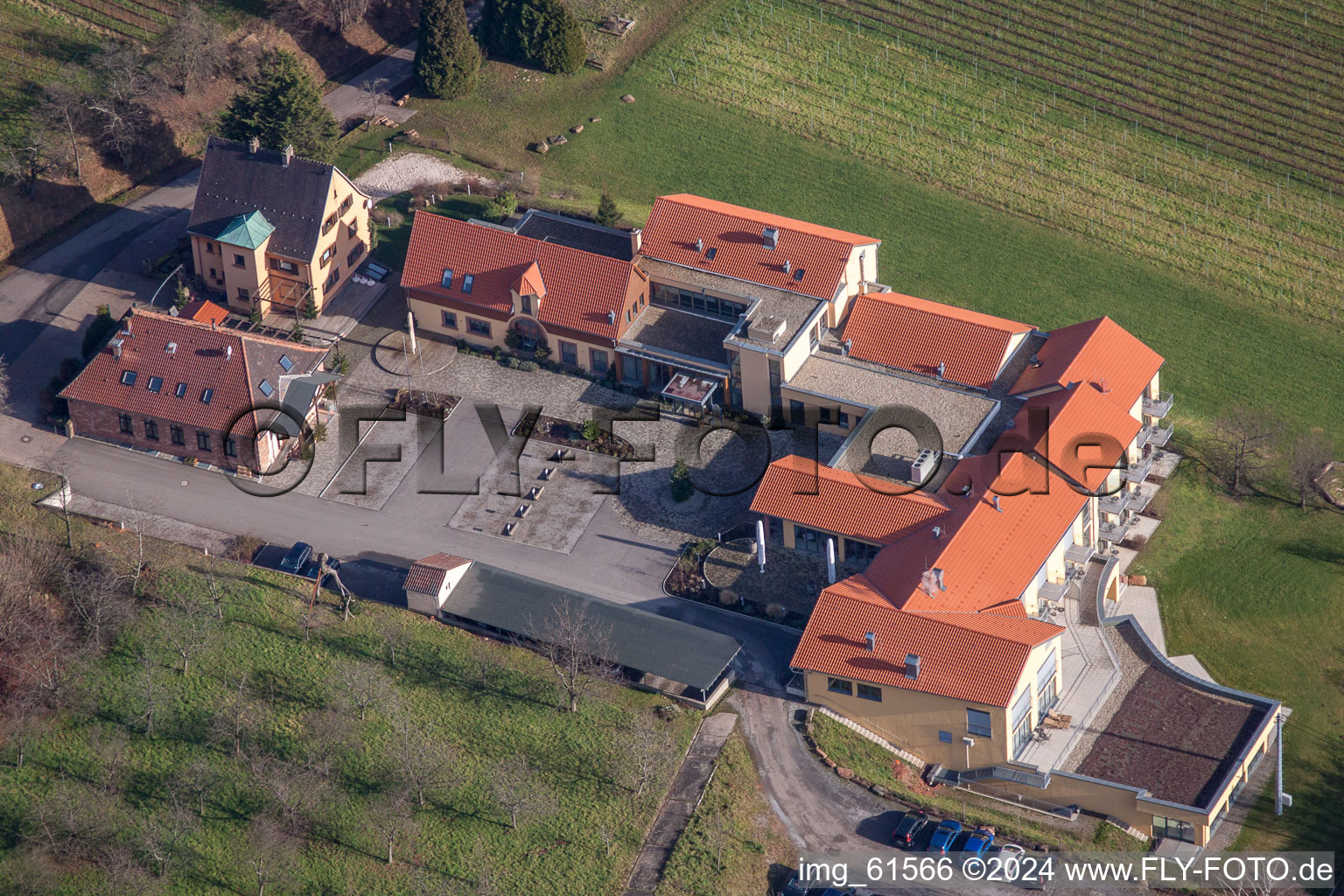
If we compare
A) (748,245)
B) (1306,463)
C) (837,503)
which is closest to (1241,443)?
(1306,463)

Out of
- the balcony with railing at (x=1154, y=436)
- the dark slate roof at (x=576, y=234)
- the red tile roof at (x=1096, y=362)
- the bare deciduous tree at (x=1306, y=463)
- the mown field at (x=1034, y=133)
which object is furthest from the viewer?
the mown field at (x=1034, y=133)

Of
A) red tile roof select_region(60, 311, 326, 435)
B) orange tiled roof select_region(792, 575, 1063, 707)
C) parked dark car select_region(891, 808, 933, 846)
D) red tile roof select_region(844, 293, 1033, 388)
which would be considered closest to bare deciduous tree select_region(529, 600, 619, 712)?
orange tiled roof select_region(792, 575, 1063, 707)

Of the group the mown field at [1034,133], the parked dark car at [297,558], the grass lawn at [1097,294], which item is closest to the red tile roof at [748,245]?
the grass lawn at [1097,294]

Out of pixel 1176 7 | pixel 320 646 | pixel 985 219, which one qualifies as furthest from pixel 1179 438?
A: pixel 320 646

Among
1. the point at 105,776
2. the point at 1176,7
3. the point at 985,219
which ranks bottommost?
the point at 105,776

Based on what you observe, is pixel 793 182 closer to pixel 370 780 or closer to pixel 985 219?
pixel 985 219

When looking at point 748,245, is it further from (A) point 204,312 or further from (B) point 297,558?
(B) point 297,558

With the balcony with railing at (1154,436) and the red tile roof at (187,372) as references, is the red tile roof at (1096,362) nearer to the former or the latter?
the balcony with railing at (1154,436)

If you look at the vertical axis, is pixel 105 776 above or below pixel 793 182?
below
